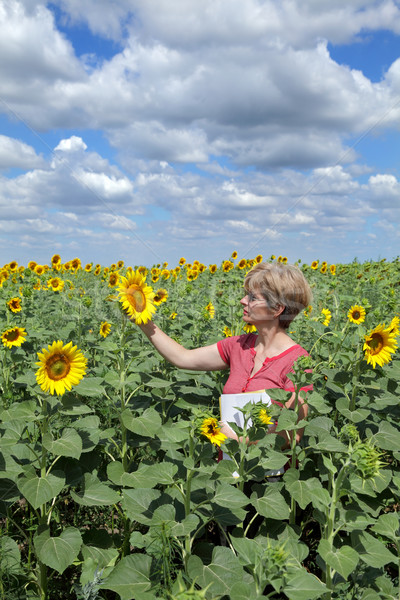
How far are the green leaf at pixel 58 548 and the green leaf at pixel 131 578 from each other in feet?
0.66

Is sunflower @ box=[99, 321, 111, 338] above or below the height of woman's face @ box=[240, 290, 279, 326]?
below

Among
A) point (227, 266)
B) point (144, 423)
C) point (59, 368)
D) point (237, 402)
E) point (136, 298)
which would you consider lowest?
point (144, 423)

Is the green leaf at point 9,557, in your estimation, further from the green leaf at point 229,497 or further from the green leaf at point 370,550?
the green leaf at point 370,550

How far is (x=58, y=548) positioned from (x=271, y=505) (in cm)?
92

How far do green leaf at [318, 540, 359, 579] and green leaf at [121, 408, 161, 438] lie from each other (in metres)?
0.89

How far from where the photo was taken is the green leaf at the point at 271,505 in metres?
2.21

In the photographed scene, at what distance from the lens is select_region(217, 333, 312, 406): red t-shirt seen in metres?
3.07

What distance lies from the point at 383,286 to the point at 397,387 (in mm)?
4353

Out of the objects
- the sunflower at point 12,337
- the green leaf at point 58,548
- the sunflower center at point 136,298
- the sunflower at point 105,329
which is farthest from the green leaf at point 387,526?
the sunflower at point 105,329

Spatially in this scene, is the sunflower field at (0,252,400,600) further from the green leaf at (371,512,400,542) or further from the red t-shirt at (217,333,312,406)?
the red t-shirt at (217,333,312,406)

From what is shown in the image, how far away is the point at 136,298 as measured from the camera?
9.19 ft

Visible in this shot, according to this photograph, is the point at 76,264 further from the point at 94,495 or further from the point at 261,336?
the point at 94,495

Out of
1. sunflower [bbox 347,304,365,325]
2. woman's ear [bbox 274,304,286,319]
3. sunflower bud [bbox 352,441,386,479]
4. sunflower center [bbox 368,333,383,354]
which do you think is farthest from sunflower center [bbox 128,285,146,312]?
sunflower [bbox 347,304,365,325]

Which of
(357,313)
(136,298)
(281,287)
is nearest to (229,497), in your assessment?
(136,298)
